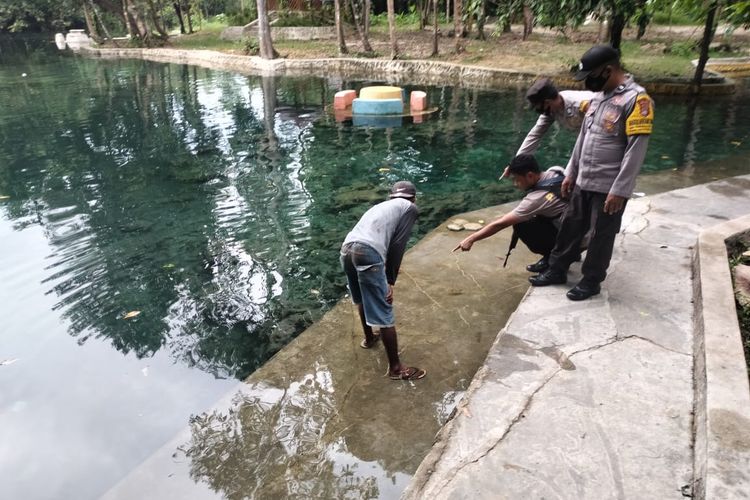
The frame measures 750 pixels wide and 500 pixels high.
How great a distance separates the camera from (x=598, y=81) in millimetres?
3545

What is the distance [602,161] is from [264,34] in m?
22.6

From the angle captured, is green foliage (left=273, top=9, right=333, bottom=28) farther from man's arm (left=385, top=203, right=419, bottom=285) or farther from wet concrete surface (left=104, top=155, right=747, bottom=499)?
man's arm (left=385, top=203, right=419, bottom=285)

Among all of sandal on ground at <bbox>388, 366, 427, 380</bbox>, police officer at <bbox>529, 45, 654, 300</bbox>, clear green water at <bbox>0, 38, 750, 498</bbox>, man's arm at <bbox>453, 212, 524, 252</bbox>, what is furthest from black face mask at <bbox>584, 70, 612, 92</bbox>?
clear green water at <bbox>0, 38, 750, 498</bbox>

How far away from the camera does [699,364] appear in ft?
10.3

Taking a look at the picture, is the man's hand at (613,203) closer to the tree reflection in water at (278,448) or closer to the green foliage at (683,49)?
the tree reflection in water at (278,448)

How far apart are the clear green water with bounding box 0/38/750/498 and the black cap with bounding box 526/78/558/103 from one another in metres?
2.67

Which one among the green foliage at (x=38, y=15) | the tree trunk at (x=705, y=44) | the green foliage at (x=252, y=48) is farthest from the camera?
the green foliage at (x=38, y=15)

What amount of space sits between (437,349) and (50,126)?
14017 millimetres

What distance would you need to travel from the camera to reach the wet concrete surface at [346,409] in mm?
3109

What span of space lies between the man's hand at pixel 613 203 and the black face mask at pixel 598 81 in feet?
2.43

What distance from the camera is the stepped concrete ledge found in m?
2.44

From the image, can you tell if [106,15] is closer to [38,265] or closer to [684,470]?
[38,265]

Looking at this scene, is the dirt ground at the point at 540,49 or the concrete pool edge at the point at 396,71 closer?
the concrete pool edge at the point at 396,71

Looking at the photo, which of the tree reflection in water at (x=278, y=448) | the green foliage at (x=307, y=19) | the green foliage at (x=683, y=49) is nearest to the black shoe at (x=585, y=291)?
the tree reflection in water at (x=278, y=448)
